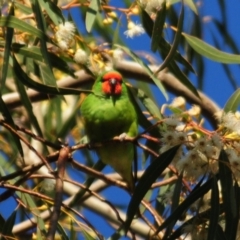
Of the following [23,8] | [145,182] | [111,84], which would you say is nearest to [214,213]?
[145,182]

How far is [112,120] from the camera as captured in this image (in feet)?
9.61

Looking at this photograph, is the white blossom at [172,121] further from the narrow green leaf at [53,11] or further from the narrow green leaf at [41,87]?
the narrow green leaf at [53,11]

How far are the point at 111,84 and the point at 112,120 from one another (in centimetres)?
16

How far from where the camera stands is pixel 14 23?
7.30ft

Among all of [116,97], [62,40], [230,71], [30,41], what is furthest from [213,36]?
[62,40]

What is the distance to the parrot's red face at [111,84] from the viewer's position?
3014 mm

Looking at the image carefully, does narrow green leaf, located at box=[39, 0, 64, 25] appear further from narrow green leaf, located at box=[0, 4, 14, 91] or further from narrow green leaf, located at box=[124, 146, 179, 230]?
narrow green leaf, located at box=[124, 146, 179, 230]

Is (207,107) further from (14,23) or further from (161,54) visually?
(14,23)

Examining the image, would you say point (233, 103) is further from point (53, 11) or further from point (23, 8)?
point (23, 8)

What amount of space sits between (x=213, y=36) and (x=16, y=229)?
114 cm

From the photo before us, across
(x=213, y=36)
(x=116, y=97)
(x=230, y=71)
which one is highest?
(x=213, y=36)

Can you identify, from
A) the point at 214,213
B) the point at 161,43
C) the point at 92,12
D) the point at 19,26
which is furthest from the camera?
the point at 161,43

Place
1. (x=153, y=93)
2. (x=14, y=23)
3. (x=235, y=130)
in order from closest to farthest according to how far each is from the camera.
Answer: (x=235, y=130), (x=14, y=23), (x=153, y=93)

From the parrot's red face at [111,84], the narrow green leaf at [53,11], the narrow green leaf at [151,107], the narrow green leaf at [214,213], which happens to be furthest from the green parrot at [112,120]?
the narrow green leaf at [214,213]
